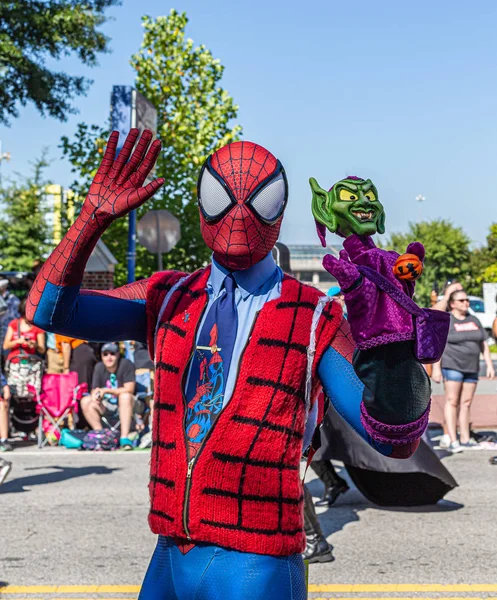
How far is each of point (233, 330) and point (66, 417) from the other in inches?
401

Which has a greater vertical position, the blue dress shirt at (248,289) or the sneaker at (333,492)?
the blue dress shirt at (248,289)

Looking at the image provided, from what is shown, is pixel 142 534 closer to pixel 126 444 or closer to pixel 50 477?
pixel 50 477

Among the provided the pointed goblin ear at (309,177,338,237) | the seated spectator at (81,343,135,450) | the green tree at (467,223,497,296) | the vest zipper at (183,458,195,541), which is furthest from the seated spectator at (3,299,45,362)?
the green tree at (467,223,497,296)

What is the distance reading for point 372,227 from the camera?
260 centimetres

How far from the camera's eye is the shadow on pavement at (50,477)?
867 centimetres

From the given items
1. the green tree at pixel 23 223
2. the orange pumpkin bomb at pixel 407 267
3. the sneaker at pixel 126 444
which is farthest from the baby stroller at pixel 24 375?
the green tree at pixel 23 223

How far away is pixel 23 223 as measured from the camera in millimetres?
37250

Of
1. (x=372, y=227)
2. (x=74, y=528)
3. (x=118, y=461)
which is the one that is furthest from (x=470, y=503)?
(x=372, y=227)

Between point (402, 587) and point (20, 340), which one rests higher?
point (20, 340)

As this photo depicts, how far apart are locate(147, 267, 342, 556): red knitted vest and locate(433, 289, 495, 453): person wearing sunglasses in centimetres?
837

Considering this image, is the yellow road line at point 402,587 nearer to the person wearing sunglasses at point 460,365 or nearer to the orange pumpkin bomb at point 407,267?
the orange pumpkin bomb at point 407,267

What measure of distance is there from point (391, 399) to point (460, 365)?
8.86m

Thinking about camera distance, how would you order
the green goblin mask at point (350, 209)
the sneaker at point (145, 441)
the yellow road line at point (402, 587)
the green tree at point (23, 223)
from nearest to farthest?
the green goblin mask at point (350, 209) → the yellow road line at point (402, 587) → the sneaker at point (145, 441) → the green tree at point (23, 223)

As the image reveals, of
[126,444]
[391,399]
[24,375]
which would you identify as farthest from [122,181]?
[24,375]
